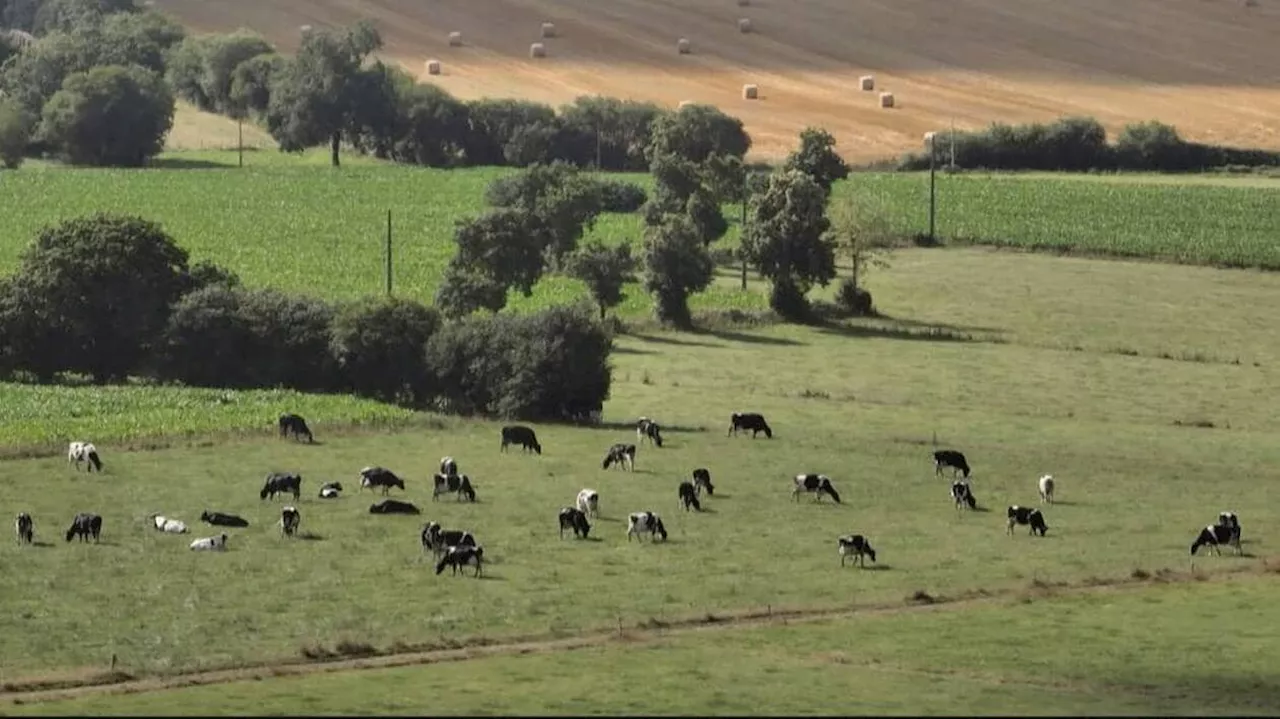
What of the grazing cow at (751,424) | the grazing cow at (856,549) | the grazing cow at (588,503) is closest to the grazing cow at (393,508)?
the grazing cow at (588,503)

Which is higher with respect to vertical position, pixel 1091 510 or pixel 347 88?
pixel 347 88

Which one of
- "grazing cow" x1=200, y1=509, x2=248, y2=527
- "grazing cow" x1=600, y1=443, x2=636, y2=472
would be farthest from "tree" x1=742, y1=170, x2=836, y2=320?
"grazing cow" x1=200, y1=509, x2=248, y2=527

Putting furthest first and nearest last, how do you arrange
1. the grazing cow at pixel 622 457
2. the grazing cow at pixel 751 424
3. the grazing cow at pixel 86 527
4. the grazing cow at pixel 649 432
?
the grazing cow at pixel 751 424 → the grazing cow at pixel 649 432 → the grazing cow at pixel 622 457 → the grazing cow at pixel 86 527

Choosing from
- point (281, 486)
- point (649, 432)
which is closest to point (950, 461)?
point (649, 432)

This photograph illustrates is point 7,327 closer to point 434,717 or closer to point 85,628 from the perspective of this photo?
point 85,628

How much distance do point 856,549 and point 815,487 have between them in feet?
22.5

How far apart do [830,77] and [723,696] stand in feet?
375

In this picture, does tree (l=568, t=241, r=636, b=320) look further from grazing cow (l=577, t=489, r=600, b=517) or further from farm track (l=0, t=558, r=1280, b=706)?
farm track (l=0, t=558, r=1280, b=706)

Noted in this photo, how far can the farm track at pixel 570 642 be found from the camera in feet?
132

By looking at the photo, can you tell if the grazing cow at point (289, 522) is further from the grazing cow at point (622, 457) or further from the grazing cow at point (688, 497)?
the grazing cow at point (622, 457)

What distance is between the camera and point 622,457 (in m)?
60.9

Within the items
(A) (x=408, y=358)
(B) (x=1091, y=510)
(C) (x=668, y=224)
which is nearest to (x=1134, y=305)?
(C) (x=668, y=224)

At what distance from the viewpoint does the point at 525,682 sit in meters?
39.9

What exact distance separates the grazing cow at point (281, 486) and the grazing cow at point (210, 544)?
16.7 ft
